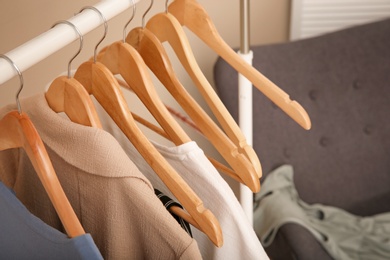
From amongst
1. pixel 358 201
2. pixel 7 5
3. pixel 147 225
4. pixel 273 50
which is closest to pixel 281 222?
pixel 358 201

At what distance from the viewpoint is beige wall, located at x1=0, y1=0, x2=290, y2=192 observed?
1385mm

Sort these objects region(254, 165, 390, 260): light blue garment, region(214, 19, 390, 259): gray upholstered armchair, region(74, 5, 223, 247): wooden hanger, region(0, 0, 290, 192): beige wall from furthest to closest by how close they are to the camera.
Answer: region(214, 19, 390, 259): gray upholstered armchair
region(254, 165, 390, 260): light blue garment
region(0, 0, 290, 192): beige wall
region(74, 5, 223, 247): wooden hanger

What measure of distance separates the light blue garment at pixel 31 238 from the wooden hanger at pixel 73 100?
0.17 metres

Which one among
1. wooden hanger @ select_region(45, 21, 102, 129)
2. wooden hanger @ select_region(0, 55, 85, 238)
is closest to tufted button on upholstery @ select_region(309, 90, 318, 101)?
wooden hanger @ select_region(45, 21, 102, 129)

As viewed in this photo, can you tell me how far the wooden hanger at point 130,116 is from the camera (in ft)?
2.82

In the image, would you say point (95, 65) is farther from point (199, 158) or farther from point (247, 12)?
point (247, 12)

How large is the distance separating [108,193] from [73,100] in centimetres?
17

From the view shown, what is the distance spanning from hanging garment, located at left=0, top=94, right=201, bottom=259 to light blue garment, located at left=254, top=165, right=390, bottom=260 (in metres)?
0.83

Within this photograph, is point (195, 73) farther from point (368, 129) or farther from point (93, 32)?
point (368, 129)

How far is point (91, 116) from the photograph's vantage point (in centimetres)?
88

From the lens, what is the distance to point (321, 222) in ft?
5.70

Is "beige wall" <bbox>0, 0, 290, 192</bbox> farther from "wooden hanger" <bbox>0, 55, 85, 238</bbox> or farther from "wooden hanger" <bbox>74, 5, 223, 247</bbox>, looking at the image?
"wooden hanger" <bbox>0, 55, 85, 238</bbox>

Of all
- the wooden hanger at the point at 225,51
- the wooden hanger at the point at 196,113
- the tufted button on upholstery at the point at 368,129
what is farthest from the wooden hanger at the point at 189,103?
the tufted button on upholstery at the point at 368,129

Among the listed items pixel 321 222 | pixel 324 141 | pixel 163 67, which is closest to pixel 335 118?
pixel 324 141
